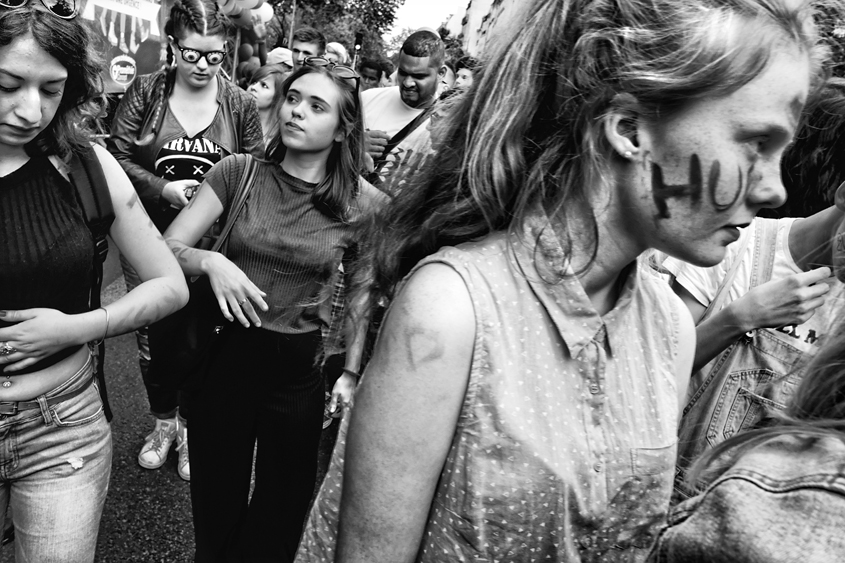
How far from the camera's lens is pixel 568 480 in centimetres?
111

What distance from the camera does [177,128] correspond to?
3617 mm

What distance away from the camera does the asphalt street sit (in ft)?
9.71

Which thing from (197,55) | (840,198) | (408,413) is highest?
(840,198)

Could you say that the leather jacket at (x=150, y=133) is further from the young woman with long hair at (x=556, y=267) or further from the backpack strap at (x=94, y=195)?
the young woman with long hair at (x=556, y=267)

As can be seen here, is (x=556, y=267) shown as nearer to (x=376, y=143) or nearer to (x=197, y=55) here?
(x=197, y=55)

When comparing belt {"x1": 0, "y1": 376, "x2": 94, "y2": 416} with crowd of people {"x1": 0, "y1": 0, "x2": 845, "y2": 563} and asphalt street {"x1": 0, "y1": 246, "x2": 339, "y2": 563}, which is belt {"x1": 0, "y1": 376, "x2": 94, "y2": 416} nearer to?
crowd of people {"x1": 0, "y1": 0, "x2": 845, "y2": 563}

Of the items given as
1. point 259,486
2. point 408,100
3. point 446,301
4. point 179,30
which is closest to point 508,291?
point 446,301

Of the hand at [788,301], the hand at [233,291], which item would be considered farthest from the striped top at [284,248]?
the hand at [788,301]

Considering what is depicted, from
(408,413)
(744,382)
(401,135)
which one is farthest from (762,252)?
(401,135)

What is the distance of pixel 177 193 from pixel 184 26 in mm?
1008

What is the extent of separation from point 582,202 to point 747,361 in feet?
3.57

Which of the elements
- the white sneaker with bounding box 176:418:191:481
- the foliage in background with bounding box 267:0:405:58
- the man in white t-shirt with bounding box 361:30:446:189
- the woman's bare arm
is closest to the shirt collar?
the woman's bare arm

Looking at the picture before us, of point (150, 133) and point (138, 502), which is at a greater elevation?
point (150, 133)

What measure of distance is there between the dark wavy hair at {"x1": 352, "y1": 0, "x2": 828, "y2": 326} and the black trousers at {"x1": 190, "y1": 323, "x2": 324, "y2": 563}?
129cm
